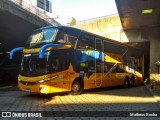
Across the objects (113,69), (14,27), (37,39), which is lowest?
(113,69)

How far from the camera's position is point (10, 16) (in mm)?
24141

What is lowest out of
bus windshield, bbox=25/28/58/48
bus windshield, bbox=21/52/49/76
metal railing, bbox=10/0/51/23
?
bus windshield, bbox=21/52/49/76

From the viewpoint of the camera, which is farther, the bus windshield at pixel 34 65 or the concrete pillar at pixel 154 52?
the concrete pillar at pixel 154 52

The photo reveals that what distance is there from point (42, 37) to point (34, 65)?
71.3 inches

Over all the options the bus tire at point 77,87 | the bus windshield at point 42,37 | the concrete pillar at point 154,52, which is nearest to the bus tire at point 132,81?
the concrete pillar at point 154,52

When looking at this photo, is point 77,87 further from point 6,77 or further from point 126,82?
point 6,77

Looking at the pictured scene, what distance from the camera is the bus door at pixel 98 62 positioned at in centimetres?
1853

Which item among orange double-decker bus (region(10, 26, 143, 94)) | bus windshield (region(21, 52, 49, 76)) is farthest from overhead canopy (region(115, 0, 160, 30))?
bus windshield (region(21, 52, 49, 76))

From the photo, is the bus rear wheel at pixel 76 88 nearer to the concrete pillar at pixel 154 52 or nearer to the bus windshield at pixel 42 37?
the bus windshield at pixel 42 37

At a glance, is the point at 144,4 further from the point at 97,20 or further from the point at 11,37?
the point at 11,37

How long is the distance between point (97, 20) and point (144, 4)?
527 inches

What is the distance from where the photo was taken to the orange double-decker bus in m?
14.2

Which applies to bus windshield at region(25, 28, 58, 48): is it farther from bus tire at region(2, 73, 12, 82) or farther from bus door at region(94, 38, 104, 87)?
bus tire at region(2, 73, 12, 82)

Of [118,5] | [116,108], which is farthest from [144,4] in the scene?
[116,108]
